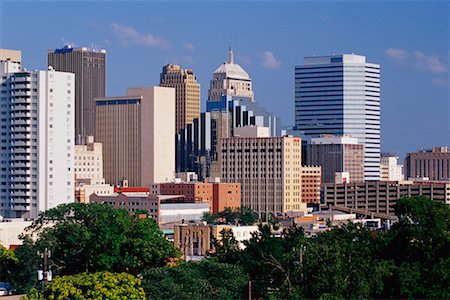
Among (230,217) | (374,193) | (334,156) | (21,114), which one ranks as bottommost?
(230,217)

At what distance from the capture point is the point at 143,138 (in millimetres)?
132375

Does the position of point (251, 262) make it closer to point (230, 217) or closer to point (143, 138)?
point (230, 217)

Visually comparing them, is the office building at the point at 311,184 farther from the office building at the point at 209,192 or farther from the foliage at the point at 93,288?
the foliage at the point at 93,288

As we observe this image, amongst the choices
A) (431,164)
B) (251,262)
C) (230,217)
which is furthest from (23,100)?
(431,164)

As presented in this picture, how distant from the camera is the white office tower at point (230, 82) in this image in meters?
168

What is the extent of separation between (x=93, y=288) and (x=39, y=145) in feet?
194

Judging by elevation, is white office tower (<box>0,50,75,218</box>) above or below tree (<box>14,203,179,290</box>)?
above

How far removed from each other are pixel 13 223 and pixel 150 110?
192 feet

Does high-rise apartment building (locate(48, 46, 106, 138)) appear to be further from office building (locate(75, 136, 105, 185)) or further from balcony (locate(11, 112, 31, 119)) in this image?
balcony (locate(11, 112, 31, 119))

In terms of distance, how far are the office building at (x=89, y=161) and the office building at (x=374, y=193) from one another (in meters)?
25.8

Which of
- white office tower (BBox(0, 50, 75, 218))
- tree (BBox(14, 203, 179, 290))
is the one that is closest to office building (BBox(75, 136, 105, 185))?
white office tower (BBox(0, 50, 75, 218))

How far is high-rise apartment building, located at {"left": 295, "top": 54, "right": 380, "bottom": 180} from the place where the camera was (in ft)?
538

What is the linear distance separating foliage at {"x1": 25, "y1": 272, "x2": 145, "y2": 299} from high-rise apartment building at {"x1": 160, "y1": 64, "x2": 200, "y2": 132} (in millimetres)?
120032

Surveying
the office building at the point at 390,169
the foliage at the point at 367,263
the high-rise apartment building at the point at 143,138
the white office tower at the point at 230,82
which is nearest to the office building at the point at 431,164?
the office building at the point at 390,169
